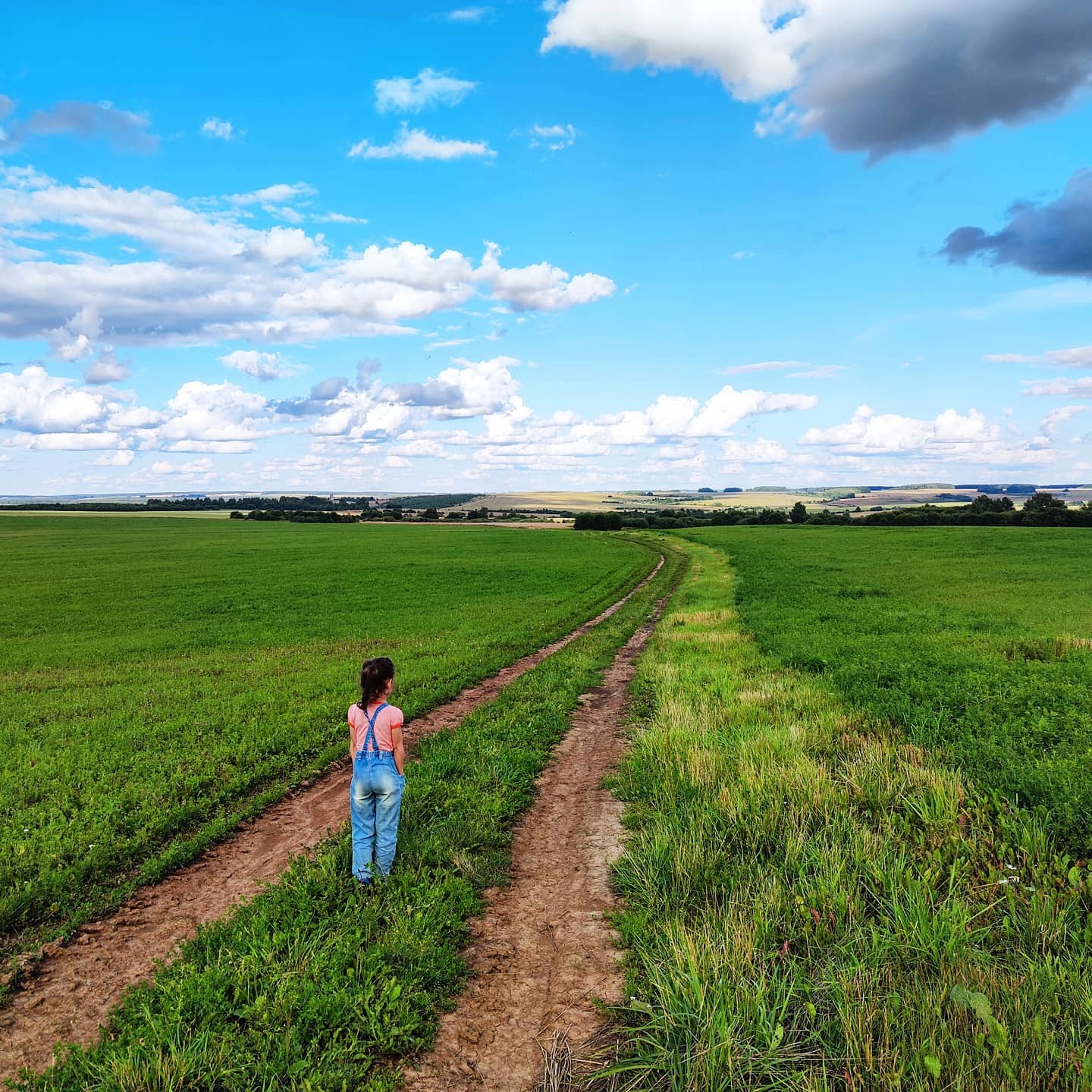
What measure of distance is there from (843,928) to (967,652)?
1259cm

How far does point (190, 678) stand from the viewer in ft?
56.7

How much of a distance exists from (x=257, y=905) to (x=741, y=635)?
16.8 metres

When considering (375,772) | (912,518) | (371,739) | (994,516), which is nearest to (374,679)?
(371,739)

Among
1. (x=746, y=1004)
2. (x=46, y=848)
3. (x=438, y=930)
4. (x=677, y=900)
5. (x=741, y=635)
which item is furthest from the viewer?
(x=741, y=635)

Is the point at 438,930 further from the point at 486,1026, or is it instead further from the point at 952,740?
the point at 952,740

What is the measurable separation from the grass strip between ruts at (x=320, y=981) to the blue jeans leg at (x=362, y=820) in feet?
0.68

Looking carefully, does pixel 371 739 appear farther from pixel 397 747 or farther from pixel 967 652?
pixel 967 652

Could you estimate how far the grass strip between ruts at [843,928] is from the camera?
4.40m

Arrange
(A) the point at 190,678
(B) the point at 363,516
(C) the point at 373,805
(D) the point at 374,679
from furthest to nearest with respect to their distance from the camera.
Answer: (B) the point at 363,516 < (A) the point at 190,678 < (C) the point at 373,805 < (D) the point at 374,679

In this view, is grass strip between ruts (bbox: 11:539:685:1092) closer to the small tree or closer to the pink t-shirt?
the pink t-shirt

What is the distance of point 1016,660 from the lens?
14.5 meters

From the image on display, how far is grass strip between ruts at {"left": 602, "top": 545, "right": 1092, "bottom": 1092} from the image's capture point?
440 cm

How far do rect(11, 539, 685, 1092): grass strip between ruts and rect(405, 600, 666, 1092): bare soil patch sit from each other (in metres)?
0.22

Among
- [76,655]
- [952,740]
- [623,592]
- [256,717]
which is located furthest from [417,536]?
[952,740]
